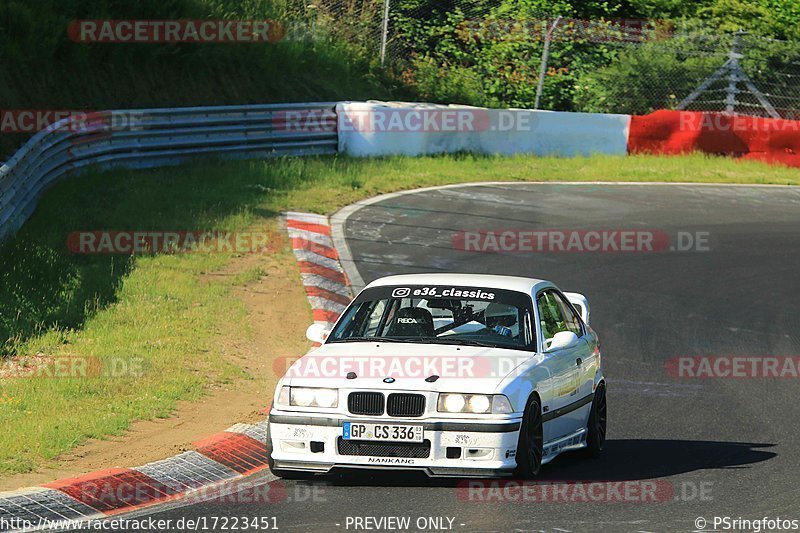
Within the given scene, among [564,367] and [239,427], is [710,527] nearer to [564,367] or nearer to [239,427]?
[564,367]

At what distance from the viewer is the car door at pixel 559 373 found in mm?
9078

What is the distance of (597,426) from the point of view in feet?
32.7

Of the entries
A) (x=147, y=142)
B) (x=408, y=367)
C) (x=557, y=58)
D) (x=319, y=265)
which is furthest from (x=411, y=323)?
(x=557, y=58)

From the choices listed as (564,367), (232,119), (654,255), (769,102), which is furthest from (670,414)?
(769,102)

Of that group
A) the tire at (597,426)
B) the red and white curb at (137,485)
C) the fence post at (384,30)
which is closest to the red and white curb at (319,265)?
the tire at (597,426)

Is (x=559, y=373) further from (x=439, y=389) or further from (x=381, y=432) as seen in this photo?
(x=381, y=432)

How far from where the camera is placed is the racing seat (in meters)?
9.45

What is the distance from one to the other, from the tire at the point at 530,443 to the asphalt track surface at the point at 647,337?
0.24 meters

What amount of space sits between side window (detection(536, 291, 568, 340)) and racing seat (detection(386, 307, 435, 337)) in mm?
810

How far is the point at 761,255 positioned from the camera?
19219 mm

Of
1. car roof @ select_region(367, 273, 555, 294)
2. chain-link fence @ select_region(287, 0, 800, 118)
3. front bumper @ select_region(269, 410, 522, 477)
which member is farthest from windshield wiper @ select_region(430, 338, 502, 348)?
chain-link fence @ select_region(287, 0, 800, 118)

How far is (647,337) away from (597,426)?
192 inches

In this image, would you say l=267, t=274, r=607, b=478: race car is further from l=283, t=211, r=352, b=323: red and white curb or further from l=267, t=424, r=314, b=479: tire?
l=283, t=211, r=352, b=323: red and white curb

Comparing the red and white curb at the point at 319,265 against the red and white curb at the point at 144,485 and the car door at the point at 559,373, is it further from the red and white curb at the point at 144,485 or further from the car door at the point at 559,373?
the car door at the point at 559,373
